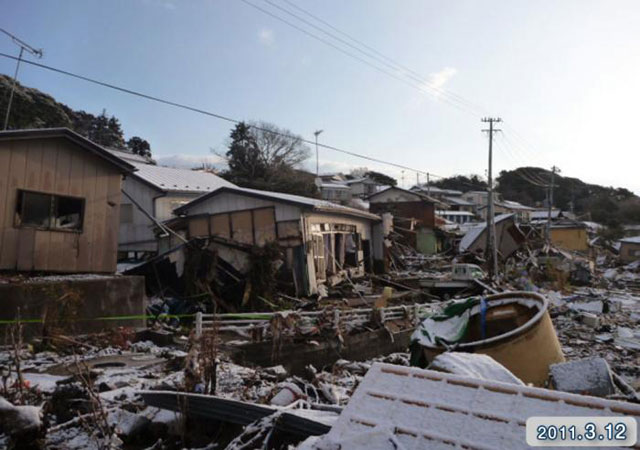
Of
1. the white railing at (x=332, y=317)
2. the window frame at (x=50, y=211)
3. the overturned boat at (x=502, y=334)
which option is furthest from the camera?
the window frame at (x=50, y=211)

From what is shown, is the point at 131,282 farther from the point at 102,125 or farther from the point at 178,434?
the point at 102,125

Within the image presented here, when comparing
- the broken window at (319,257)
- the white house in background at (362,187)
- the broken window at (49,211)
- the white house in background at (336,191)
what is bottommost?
the broken window at (319,257)

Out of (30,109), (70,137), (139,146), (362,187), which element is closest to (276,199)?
(70,137)

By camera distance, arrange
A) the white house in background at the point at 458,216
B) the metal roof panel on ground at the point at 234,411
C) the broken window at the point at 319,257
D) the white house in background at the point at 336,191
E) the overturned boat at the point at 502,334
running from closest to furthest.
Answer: the metal roof panel on ground at the point at 234,411, the overturned boat at the point at 502,334, the broken window at the point at 319,257, the white house in background at the point at 336,191, the white house in background at the point at 458,216

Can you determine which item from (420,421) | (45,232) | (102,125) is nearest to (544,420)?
(420,421)

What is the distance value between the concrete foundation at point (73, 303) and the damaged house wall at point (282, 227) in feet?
12.8

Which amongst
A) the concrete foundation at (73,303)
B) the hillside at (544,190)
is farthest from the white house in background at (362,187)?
the concrete foundation at (73,303)

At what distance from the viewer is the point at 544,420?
92.1 inches

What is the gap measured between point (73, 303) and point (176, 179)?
1635 cm


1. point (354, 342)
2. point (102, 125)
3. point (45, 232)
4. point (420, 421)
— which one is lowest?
point (354, 342)

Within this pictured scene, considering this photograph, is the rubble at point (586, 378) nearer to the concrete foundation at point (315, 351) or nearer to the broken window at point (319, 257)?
the concrete foundation at point (315, 351)

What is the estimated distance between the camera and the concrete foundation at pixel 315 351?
827cm

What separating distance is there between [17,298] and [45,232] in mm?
2022

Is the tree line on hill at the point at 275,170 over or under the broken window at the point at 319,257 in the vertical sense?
over
